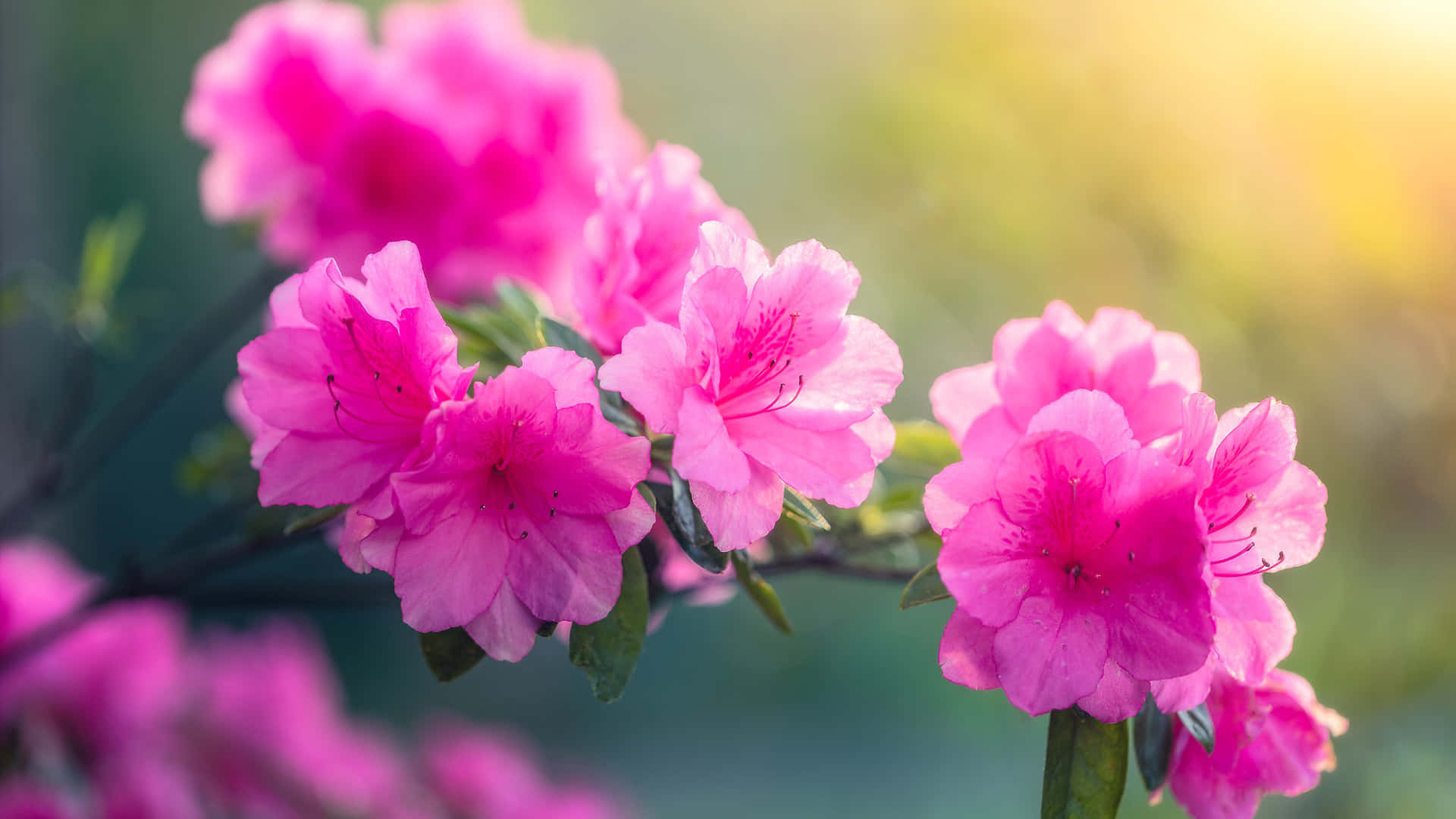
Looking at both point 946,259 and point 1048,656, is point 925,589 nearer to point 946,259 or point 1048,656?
point 1048,656

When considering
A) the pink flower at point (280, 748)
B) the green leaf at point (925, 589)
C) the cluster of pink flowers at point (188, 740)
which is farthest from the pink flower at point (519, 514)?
the pink flower at point (280, 748)

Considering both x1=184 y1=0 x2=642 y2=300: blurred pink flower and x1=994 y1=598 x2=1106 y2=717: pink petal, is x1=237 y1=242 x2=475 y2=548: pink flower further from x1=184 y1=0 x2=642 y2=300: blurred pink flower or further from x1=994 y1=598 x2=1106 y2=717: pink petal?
x1=184 y1=0 x2=642 y2=300: blurred pink flower

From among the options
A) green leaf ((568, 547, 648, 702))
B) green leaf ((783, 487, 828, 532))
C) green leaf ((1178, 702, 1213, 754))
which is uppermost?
green leaf ((1178, 702, 1213, 754))

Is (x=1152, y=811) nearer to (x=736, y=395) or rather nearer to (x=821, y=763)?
(x=821, y=763)

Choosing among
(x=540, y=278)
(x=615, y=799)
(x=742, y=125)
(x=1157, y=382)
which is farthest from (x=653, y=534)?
(x=742, y=125)

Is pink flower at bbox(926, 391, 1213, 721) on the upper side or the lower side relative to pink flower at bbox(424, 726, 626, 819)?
upper

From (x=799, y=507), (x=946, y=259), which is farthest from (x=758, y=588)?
(x=946, y=259)

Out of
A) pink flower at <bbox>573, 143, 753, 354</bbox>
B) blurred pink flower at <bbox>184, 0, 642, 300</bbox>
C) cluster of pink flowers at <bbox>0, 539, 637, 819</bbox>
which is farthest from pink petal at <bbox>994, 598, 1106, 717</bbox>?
cluster of pink flowers at <bbox>0, 539, 637, 819</bbox>

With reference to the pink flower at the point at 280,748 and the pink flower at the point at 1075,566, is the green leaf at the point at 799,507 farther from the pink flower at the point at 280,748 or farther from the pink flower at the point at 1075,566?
the pink flower at the point at 280,748
